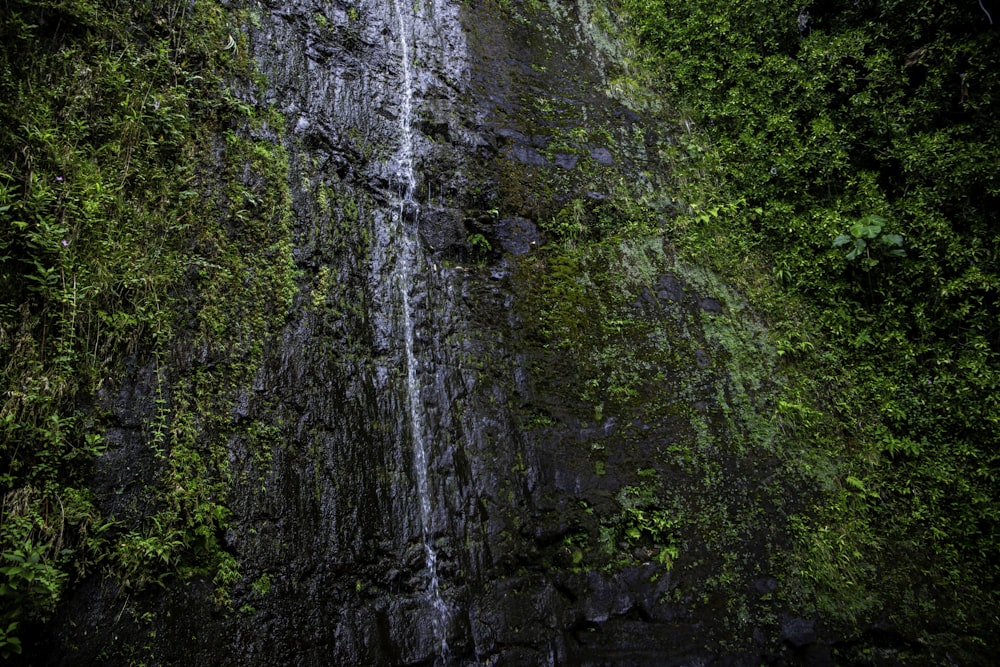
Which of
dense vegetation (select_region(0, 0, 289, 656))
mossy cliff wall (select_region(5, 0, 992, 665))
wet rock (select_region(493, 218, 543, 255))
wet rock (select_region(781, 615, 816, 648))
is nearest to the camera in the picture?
dense vegetation (select_region(0, 0, 289, 656))

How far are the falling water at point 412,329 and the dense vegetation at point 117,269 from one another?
3.26 feet

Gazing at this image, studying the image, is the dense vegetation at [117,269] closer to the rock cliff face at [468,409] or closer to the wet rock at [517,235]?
the rock cliff face at [468,409]

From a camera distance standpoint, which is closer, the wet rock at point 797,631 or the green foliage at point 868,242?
the wet rock at point 797,631

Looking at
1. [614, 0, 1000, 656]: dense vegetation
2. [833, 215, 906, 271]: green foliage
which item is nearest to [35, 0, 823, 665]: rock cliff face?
[614, 0, 1000, 656]: dense vegetation

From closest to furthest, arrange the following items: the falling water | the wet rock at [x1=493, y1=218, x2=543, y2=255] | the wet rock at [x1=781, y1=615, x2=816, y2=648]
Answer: the falling water
the wet rock at [x1=781, y1=615, x2=816, y2=648]
the wet rock at [x1=493, y1=218, x2=543, y2=255]

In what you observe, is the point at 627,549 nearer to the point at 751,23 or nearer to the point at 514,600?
the point at 514,600

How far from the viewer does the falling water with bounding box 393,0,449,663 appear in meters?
3.44

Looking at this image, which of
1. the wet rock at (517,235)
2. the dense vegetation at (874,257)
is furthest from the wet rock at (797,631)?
the wet rock at (517,235)

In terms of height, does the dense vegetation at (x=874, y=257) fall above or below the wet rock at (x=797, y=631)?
above

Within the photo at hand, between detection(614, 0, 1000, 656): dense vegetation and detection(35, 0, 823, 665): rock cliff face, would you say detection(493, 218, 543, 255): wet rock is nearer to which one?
detection(35, 0, 823, 665): rock cliff face

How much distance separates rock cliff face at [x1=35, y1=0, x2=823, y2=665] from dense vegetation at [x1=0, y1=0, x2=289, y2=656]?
5.8 inches

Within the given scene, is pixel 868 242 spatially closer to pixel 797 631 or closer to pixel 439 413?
pixel 797 631

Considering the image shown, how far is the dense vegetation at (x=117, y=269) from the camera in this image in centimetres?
272

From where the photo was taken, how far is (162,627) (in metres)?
2.78
